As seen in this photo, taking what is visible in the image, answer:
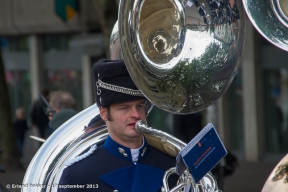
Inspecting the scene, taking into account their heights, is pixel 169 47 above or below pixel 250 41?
above

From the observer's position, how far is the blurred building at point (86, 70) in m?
11.1

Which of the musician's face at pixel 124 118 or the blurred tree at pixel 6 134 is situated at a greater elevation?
the musician's face at pixel 124 118

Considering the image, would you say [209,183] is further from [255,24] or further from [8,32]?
[8,32]

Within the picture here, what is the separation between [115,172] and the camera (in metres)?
2.46

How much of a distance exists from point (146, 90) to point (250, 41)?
29.6 feet

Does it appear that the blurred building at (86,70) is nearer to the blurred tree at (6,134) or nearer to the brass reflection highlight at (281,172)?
the blurred tree at (6,134)

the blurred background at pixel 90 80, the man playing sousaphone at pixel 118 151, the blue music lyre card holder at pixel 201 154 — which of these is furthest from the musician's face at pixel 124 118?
the blurred background at pixel 90 80

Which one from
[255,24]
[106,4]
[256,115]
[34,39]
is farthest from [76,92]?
[255,24]

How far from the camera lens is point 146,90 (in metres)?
2.23

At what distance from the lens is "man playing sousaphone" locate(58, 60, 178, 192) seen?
243 cm

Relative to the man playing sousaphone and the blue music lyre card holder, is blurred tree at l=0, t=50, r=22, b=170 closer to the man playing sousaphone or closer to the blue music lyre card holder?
the man playing sousaphone

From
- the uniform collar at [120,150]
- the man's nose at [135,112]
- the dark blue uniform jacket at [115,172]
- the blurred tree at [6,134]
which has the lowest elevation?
the blurred tree at [6,134]

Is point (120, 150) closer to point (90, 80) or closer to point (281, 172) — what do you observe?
point (281, 172)

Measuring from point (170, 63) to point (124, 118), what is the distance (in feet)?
0.89
